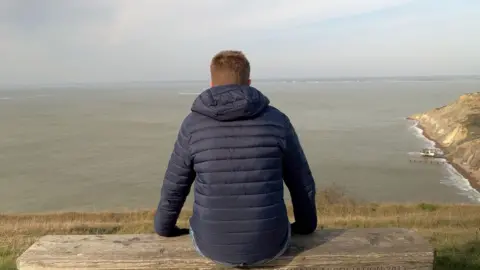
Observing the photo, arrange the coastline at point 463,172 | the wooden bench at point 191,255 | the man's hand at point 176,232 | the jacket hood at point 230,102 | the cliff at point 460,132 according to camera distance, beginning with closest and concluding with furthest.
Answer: the jacket hood at point 230,102 → the wooden bench at point 191,255 → the man's hand at point 176,232 → the coastline at point 463,172 → the cliff at point 460,132

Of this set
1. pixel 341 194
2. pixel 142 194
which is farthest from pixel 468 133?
pixel 142 194

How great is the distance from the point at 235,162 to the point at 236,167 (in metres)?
0.03

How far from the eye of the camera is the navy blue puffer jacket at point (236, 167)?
2.83 metres

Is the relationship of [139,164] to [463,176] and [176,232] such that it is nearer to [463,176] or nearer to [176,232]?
[463,176]

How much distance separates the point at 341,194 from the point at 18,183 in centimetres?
2225

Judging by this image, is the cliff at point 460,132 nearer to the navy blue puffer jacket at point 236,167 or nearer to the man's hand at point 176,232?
the man's hand at point 176,232

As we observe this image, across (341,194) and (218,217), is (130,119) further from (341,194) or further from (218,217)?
(218,217)

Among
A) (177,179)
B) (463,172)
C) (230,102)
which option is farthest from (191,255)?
(463,172)

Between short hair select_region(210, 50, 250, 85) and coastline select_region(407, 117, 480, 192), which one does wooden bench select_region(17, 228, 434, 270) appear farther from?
coastline select_region(407, 117, 480, 192)

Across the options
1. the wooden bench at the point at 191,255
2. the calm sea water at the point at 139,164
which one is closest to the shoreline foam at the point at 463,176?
the calm sea water at the point at 139,164

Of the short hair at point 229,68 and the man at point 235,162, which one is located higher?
the short hair at point 229,68

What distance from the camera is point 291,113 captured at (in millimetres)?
84812

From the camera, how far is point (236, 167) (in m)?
2.83

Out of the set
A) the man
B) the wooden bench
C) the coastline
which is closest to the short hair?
the man
